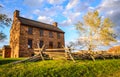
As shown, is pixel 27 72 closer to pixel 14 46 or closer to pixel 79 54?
pixel 79 54

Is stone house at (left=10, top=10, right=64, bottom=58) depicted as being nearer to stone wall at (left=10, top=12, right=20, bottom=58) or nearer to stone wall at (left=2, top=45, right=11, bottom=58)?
stone wall at (left=10, top=12, right=20, bottom=58)

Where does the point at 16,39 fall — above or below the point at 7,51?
above

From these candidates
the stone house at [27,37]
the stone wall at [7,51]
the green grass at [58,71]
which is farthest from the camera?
the stone wall at [7,51]

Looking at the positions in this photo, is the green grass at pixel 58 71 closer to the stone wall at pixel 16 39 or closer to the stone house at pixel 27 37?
the stone house at pixel 27 37

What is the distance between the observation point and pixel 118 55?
26.0 meters

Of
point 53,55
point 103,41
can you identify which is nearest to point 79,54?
point 53,55

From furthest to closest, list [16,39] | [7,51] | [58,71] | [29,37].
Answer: [7,51], [29,37], [16,39], [58,71]

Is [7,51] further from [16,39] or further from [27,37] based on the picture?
[27,37]

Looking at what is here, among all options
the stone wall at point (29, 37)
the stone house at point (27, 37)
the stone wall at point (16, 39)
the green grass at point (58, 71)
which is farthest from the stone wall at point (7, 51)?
the green grass at point (58, 71)

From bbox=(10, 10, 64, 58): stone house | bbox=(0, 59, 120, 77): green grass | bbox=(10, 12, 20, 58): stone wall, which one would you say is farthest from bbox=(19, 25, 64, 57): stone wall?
bbox=(0, 59, 120, 77): green grass

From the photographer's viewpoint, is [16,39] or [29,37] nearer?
[16,39]

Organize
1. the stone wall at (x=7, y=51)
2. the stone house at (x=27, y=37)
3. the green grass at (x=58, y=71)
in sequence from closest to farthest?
the green grass at (x=58, y=71)
the stone house at (x=27, y=37)
the stone wall at (x=7, y=51)

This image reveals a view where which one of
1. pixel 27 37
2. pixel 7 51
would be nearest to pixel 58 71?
pixel 27 37

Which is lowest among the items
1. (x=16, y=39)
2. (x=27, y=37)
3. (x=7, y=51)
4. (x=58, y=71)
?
(x=58, y=71)
